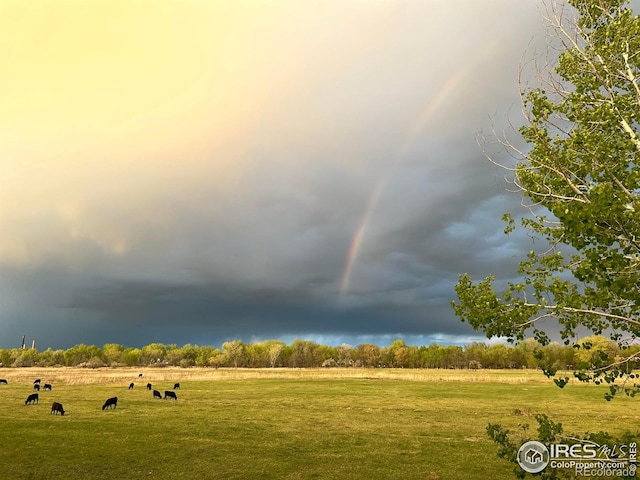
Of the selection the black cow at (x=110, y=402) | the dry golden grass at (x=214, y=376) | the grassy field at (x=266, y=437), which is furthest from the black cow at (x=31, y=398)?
the dry golden grass at (x=214, y=376)

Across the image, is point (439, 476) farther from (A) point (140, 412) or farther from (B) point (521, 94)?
(A) point (140, 412)

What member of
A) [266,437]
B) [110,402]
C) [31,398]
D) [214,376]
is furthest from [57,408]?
[214,376]

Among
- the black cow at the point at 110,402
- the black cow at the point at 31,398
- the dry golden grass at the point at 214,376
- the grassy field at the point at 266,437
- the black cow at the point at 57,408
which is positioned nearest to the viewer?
the grassy field at the point at 266,437

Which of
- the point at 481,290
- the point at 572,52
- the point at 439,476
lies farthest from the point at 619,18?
the point at 439,476

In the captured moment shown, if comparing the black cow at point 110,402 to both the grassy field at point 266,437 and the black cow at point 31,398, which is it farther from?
the black cow at point 31,398

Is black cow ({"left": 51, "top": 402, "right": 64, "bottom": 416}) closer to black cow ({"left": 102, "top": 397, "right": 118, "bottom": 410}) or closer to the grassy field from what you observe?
the grassy field

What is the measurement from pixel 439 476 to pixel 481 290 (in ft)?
44.3

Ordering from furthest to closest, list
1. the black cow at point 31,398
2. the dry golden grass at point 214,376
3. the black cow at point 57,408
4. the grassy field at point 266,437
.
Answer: the dry golden grass at point 214,376, the black cow at point 31,398, the black cow at point 57,408, the grassy field at point 266,437

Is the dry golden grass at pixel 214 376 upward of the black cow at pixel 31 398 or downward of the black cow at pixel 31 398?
downward

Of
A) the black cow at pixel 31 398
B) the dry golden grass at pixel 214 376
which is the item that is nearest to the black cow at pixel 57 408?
the black cow at pixel 31 398

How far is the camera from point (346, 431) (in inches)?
Answer: 1184

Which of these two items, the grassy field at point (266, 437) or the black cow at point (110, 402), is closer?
the grassy field at point (266, 437)

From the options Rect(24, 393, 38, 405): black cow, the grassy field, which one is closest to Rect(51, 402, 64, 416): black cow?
the grassy field

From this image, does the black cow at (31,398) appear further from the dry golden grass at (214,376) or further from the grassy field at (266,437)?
the dry golden grass at (214,376)
